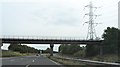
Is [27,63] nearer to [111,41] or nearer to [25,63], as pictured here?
[25,63]

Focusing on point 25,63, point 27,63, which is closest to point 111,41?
point 27,63

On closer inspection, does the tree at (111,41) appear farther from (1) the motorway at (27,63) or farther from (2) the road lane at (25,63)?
(1) the motorway at (27,63)

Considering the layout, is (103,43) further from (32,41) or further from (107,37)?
(32,41)

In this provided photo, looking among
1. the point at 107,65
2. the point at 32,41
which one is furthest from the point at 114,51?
the point at 107,65

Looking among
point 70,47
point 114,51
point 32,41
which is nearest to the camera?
point 114,51

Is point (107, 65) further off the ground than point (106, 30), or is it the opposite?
point (106, 30)

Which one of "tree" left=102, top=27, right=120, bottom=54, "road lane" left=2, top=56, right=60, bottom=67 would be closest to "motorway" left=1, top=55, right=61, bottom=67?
"road lane" left=2, top=56, right=60, bottom=67

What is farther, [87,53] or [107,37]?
[87,53]

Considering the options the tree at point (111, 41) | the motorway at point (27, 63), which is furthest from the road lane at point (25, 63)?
the tree at point (111, 41)

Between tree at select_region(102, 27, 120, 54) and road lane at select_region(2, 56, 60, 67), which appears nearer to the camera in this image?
road lane at select_region(2, 56, 60, 67)

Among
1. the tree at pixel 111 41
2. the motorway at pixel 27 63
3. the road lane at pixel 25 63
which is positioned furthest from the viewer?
the tree at pixel 111 41

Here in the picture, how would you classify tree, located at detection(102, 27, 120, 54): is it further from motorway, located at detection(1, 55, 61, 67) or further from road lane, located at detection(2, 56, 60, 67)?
motorway, located at detection(1, 55, 61, 67)

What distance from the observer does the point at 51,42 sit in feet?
319

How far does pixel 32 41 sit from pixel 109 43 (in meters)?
25.0
